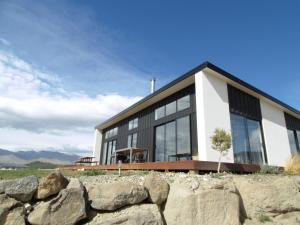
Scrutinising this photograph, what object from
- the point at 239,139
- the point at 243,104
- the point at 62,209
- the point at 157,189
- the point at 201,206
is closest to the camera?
the point at 62,209

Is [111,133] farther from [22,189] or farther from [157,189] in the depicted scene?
[22,189]

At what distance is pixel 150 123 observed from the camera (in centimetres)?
1286

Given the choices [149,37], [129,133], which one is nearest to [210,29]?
[149,37]

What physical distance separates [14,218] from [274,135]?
1328cm

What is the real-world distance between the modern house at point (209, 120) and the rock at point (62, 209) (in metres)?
5.53

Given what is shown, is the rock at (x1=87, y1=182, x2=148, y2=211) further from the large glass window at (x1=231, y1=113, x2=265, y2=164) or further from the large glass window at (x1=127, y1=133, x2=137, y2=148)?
the large glass window at (x1=127, y1=133, x2=137, y2=148)

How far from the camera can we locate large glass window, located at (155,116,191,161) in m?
9.59

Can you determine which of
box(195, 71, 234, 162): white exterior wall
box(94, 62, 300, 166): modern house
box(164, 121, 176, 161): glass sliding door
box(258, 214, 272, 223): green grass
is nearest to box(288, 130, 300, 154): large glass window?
box(94, 62, 300, 166): modern house

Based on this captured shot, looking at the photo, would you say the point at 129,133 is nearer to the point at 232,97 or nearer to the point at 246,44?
the point at 232,97

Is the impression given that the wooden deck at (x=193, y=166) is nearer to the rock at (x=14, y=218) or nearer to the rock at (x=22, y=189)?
the rock at (x=22, y=189)

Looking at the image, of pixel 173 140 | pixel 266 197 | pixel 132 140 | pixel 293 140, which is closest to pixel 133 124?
pixel 132 140

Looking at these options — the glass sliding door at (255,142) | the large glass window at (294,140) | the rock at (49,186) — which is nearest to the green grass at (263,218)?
the rock at (49,186)

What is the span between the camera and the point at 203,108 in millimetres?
8375

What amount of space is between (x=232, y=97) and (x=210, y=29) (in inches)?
141
